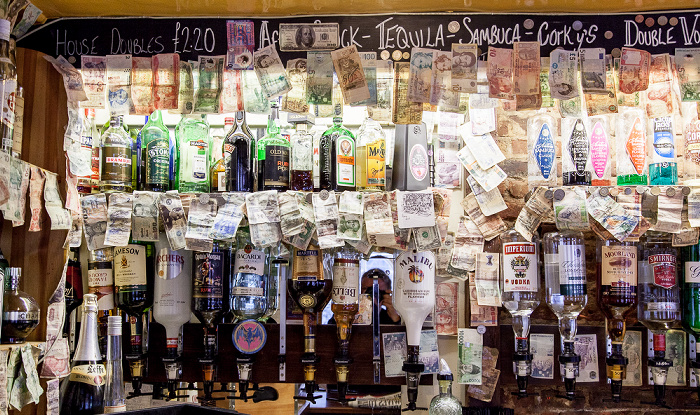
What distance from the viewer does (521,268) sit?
8.53 ft

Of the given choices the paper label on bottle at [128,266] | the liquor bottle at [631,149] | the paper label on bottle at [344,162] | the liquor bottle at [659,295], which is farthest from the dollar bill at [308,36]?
the liquor bottle at [659,295]

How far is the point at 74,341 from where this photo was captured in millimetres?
2826

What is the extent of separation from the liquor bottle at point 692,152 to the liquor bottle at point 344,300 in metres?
1.34

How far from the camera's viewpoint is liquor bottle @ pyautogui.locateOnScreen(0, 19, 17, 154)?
2.00 metres

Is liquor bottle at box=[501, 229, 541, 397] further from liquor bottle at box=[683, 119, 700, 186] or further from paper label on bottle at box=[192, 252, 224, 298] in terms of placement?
paper label on bottle at box=[192, 252, 224, 298]

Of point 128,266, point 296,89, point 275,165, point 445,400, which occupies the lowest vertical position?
point 445,400

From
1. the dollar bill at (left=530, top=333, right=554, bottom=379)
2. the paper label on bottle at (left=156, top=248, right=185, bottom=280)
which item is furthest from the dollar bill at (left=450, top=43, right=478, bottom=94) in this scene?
the paper label on bottle at (left=156, top=248, right=185, bottom=280)

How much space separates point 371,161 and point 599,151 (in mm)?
926

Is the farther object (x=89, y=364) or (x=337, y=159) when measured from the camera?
(x=337, y=159)

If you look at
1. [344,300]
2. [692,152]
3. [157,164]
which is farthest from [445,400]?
[157,164]

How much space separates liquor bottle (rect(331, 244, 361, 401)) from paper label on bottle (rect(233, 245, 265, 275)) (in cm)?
30

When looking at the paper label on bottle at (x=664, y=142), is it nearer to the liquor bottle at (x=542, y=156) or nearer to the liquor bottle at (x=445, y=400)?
the liquor bottle at (x=542, y=156)

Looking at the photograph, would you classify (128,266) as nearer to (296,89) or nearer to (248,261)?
(248,261)

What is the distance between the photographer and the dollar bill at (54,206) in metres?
2.22
